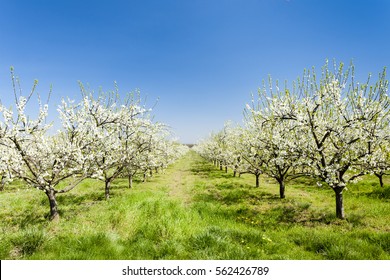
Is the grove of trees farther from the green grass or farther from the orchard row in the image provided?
the orchard row

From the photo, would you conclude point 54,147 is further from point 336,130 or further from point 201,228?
point 336,130

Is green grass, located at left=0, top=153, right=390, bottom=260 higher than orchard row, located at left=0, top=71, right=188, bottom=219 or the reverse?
the reverse

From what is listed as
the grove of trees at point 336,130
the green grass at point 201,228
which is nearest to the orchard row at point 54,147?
the green grass at point 201,228

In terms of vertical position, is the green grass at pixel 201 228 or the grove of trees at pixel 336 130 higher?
the grove of trees at pixel 336 130

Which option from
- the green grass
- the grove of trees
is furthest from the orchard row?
the grove of trees

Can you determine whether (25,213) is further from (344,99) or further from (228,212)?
(344,99)

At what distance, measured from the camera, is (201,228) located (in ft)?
32.8

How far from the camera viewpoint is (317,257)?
7.41m

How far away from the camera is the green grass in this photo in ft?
24.4

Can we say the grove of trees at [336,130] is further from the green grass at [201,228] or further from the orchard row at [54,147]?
the orchard row at [54,147]

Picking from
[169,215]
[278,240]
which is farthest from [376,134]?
[169,215]

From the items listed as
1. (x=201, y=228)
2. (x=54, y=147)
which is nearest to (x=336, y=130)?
(x=201, y=228)

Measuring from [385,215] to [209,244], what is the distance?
9.46 meters

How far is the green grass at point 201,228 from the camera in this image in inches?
292
